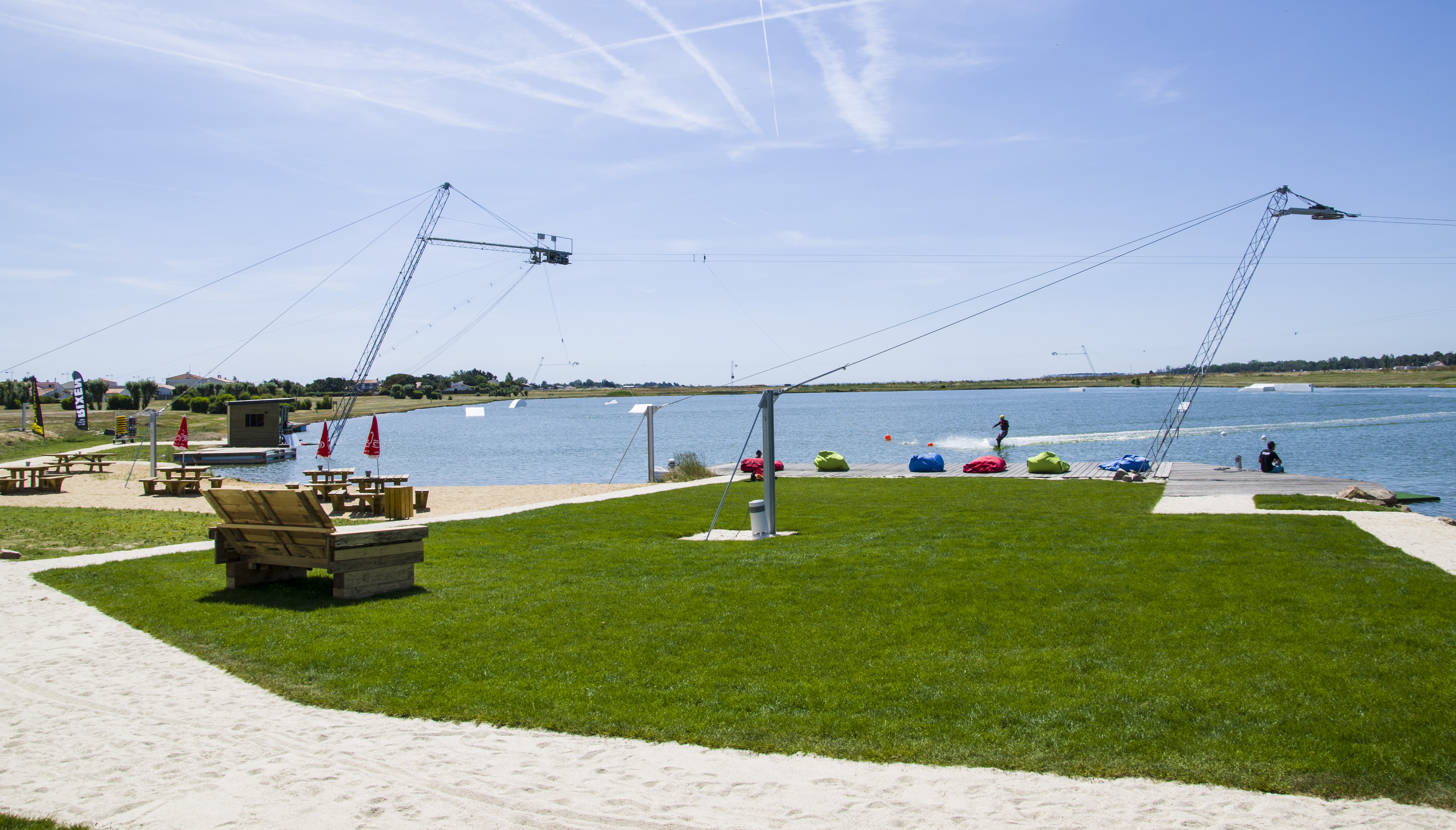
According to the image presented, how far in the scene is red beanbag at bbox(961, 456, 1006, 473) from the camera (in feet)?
91.0

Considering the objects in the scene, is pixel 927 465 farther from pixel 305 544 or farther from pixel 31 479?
pixel 31 479

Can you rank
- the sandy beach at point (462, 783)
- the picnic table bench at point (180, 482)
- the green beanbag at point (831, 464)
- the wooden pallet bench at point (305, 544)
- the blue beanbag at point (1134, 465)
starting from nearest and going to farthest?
the sandy beach at point (462, 783), the wooden pallet bench at point (305, 544), the picnic table bench at point (180, 482), the blue beanbag at point (1134, 465), the green beanbag at point (831, 464)

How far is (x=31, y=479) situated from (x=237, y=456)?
25.1 metres

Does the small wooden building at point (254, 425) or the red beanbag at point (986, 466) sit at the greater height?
the small wooden building at point (254, 425)

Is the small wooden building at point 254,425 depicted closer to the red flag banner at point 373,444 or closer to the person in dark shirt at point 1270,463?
the red flag banner at point 373,444

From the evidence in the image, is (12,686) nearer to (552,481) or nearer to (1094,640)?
(1094,640)

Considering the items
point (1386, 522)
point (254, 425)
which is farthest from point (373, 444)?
point (254, 425)

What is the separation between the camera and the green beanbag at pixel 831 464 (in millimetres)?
29297

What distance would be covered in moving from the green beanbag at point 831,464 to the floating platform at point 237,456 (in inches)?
1319

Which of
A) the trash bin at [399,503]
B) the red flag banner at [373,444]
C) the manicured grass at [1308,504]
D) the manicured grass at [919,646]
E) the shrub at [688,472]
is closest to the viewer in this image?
the manicured grass at [919,646]

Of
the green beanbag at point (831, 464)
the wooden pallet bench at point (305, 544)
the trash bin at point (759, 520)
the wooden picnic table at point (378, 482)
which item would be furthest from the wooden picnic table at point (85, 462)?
the trash bin at point (759, 520)

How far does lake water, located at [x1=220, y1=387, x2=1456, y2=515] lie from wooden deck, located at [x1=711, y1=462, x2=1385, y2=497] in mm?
3805

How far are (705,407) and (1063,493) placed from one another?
175 m

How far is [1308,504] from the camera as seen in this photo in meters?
17.4
